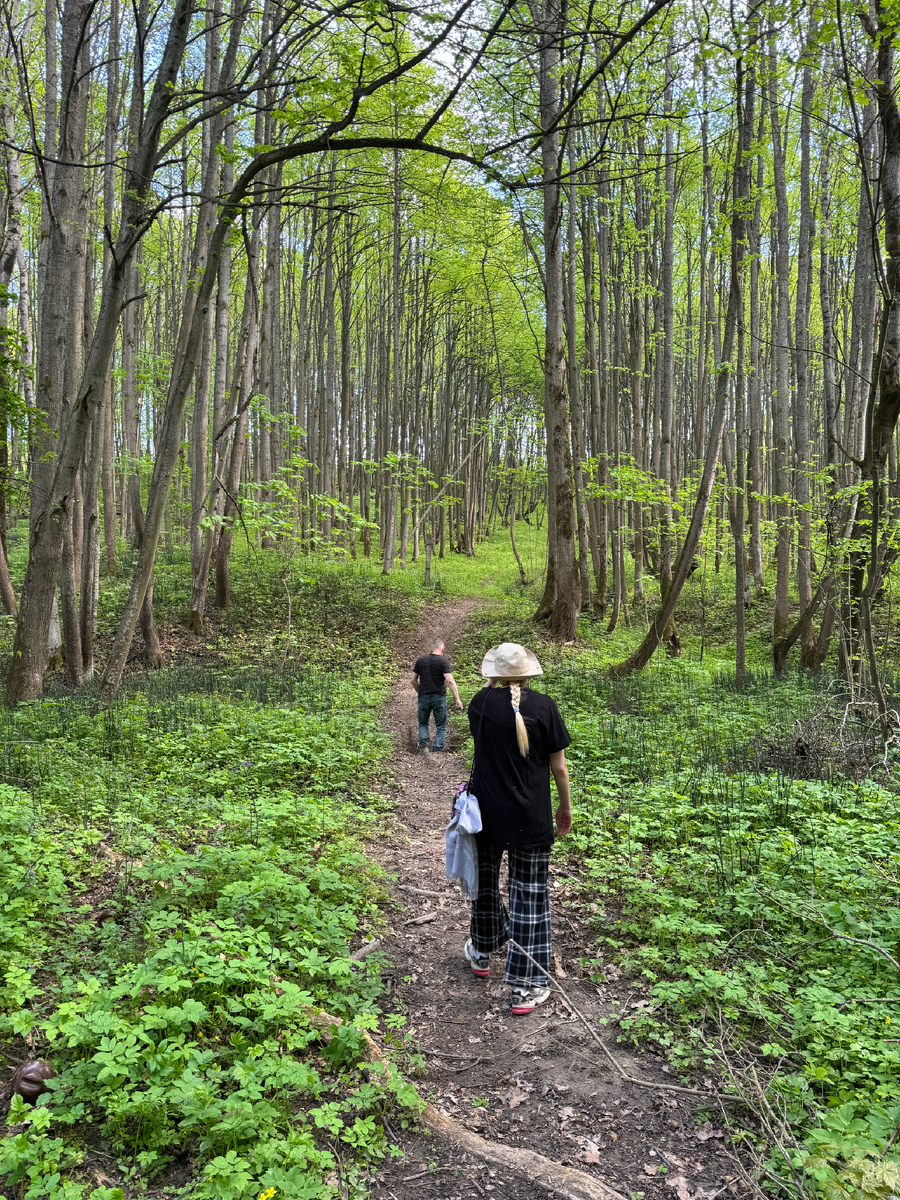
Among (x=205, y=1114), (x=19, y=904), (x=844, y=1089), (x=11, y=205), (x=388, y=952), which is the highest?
(x=11, y=205)

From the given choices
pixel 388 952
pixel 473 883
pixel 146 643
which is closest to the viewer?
pixel 473 883

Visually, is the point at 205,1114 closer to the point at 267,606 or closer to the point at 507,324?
the point at 267,606

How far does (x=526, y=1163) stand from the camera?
255cm

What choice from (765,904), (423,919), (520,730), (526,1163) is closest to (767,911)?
(765,904)

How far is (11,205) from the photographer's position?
30.3ft

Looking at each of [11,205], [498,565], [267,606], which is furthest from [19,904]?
[498,565]

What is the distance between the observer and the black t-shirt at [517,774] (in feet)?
11.5

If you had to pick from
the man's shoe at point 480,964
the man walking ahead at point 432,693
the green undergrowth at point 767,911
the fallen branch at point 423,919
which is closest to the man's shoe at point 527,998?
the man's shoe at point 480,964

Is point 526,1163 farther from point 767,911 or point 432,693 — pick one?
point 432,693

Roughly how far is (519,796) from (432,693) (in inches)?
203

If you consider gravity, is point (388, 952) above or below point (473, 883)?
below

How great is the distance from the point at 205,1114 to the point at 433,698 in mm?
6409

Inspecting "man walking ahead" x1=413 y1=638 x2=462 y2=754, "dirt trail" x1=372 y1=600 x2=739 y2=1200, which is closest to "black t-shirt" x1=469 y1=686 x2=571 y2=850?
"dirt trail" x1=372 y1=600 x2=739 y2=1200

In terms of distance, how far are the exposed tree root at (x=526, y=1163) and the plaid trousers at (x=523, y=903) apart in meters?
0.97
